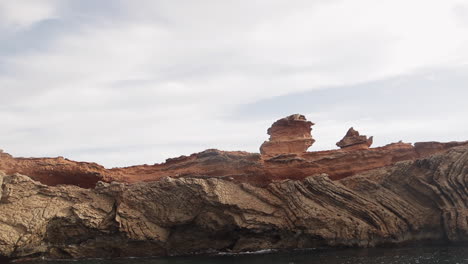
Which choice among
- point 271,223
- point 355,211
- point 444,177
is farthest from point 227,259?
point 444,177

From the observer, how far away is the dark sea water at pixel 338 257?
2548 cm

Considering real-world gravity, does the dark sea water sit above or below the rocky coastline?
below

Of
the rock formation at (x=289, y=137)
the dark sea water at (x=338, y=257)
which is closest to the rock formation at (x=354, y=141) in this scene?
the rock formation at (x=289, y=137)

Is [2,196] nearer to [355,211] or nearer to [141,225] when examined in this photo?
[141,225]

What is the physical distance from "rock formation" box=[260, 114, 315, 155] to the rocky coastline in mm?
7199

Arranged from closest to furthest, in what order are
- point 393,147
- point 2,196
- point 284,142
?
point 2,196
point 393,147
point 284,142

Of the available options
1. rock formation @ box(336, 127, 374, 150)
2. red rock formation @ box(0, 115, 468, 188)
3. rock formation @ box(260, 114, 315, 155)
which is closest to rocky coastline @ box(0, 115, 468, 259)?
red rock formation @ box(0, 115, 468, 188)

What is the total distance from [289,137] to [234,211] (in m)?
12.1

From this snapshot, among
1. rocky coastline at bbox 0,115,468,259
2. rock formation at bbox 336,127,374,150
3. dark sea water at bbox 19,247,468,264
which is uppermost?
rock formation at bbox 336,127,374,150

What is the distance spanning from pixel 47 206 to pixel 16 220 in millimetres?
2069

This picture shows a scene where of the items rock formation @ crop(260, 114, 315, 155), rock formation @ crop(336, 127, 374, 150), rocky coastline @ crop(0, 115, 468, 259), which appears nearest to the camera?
rocky coastline @ crop(0, 115, 468, 259)

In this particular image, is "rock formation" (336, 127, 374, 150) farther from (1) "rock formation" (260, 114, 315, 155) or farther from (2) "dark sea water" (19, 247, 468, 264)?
(2) "dark sea water" (19, 247, 468, 264)

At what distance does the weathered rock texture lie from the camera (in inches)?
1219

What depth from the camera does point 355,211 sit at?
3200cm
